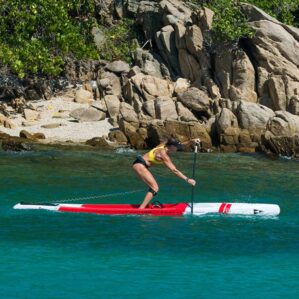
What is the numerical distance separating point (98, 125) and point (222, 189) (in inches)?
584

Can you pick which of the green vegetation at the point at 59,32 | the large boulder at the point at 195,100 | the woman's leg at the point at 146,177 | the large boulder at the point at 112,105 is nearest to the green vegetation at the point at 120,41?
the green vegetation at the point at 59,32

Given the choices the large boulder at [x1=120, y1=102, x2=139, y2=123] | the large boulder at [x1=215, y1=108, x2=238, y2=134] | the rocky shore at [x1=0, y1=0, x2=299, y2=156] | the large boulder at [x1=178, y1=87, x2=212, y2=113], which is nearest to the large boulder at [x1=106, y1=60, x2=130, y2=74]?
the rocky shore at [x1=0, y1=0, x2=299, y2=156]

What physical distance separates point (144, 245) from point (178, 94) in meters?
22.5

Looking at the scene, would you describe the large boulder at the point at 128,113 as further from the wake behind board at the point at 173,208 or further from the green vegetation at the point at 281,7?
the wake behind board at the point at 173,208

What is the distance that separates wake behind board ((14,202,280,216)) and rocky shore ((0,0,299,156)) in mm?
12919

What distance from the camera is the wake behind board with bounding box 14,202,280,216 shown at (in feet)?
66.5

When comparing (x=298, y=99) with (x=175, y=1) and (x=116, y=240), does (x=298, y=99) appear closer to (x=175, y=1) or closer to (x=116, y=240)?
(x=175, y=1)

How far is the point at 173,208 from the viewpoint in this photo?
20.4m

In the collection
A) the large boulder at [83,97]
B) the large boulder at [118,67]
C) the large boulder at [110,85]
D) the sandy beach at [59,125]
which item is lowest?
the sandy beach at [59,125]

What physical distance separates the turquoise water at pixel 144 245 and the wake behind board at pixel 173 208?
0.32 meters

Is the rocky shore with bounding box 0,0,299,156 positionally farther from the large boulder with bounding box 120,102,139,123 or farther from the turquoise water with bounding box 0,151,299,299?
the turquoise water with bounding box 0,151,299,299

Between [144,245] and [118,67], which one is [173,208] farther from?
[118,67]

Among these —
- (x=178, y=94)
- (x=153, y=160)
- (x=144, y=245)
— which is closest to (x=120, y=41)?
(x=178, y=94)

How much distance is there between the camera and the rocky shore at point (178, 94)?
35188 mm
